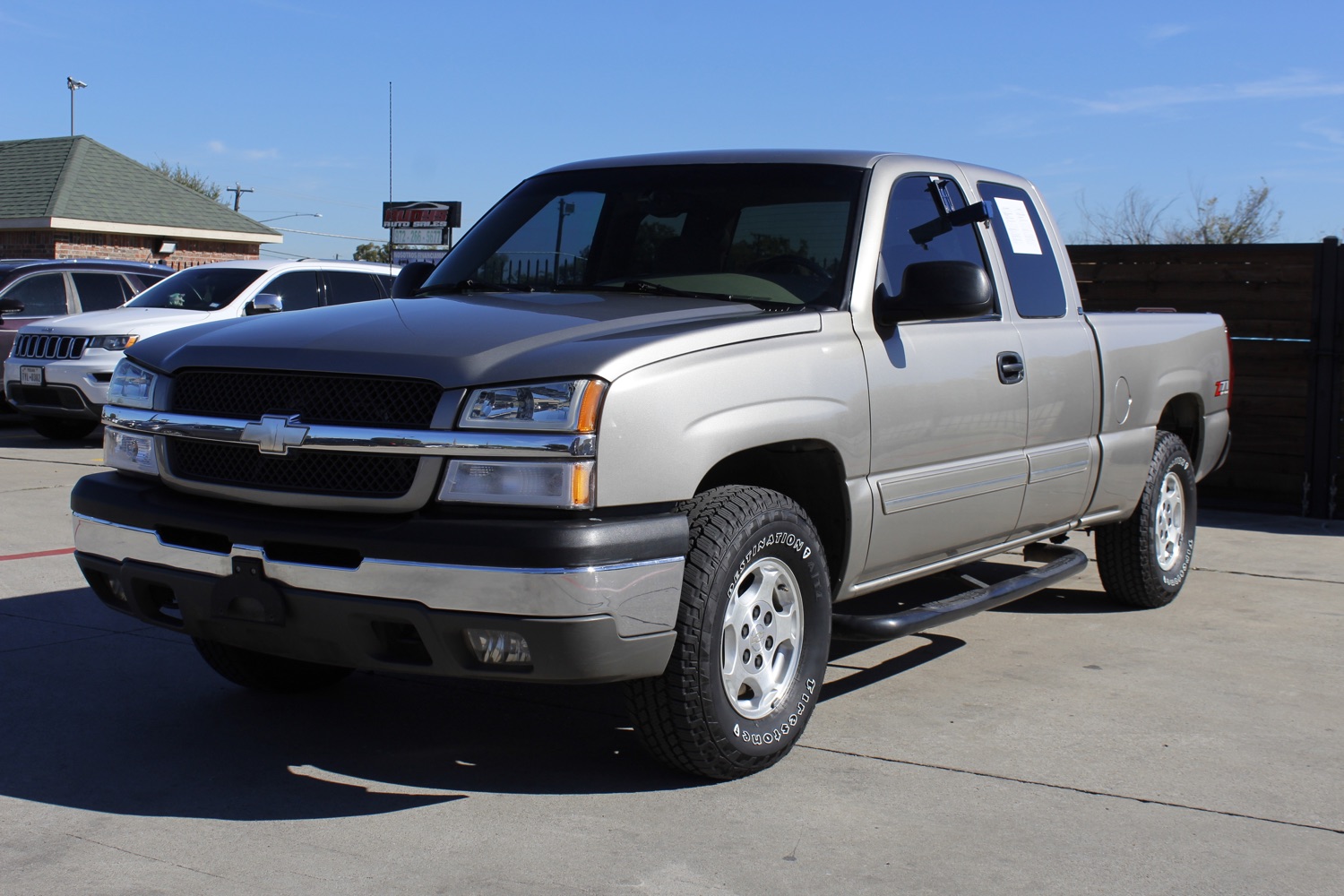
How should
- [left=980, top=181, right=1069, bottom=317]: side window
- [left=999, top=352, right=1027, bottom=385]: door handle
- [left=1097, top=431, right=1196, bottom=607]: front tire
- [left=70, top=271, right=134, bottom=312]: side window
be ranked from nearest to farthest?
1. [left=999, top=352, right=1027, bottom=385]: door handle
2. [left=980, top=181, right=1069, bottom=317]: side window
3. [left=1097, top=431, right=1196, bottom=607]: front tire
4. [left=70, top=271, right=134, bottom=312]: side window

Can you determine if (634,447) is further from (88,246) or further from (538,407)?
(88,246)

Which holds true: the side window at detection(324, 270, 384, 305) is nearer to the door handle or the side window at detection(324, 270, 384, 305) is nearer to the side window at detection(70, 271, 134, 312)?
the side window at detection(70, 271, 134, 312)

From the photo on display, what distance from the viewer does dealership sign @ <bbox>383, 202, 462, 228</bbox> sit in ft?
67.1

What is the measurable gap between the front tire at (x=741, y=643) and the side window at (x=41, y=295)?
12.9 metres

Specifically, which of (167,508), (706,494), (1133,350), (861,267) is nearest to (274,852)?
(167,508)

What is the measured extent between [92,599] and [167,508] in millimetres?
2766

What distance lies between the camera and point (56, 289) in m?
15.2

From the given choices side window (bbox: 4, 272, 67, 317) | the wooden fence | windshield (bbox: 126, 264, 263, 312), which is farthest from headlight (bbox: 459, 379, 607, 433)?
side window (bbox: 4, 272, 67, 317)

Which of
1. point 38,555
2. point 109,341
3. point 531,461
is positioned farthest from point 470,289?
point 109,341

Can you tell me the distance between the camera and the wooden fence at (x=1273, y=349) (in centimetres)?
1027

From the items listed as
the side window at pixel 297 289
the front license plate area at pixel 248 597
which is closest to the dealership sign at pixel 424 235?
the side window at pixel 297 289

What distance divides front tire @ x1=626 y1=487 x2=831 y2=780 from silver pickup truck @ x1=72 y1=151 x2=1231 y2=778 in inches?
0.4

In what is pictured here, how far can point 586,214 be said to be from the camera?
208 inches

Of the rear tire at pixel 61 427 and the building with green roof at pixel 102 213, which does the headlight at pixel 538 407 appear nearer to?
the rear tire at pixel 61 427
